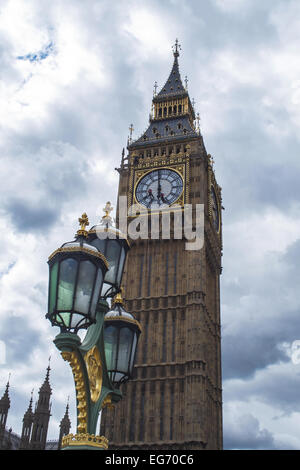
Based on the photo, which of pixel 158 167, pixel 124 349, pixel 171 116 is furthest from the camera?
pixel 171 116

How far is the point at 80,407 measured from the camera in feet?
26.9

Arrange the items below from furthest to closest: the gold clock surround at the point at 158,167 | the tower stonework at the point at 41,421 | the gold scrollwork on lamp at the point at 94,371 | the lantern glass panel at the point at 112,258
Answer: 1. the gold clock surround at the point at 158,167
2. the tower stonework at the point at 41,421
3. the lantern glass panel at the point at 112,258
4. the gold scrollwork on lamp at the point at 94,371

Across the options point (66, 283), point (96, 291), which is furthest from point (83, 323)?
point (66, 283)

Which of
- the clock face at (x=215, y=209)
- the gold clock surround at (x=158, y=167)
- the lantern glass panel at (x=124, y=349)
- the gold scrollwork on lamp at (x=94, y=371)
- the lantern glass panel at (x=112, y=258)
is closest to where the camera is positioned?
the gold scrollwork on lamp at (x=94, y=371)

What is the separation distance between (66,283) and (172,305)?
121 ft

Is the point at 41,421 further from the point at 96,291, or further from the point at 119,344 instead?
the point at 96,291

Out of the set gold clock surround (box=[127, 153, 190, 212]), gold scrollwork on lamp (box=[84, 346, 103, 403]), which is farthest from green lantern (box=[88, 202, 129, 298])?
gold clock surround (box=[127, 153, 190, 212])

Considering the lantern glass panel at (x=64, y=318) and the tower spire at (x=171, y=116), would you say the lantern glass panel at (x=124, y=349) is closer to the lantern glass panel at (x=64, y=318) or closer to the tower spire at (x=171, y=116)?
the lantern glass panel at (x=64, y=318)

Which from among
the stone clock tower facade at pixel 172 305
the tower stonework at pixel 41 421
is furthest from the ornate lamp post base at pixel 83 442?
the tower stonework at pixel 41 421

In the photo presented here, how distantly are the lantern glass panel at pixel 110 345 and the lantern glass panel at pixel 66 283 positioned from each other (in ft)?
6.19

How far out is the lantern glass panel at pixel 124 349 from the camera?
9.41 meters

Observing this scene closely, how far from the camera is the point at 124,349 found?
9500 mm
